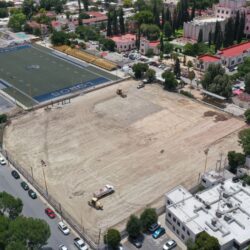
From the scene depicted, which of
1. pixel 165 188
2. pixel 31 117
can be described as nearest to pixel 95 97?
pixel 31 117

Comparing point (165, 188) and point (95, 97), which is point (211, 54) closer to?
point (95, 97)

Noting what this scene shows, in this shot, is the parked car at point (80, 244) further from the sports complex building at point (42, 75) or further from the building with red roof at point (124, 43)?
the building with red roof at point (124, 43)

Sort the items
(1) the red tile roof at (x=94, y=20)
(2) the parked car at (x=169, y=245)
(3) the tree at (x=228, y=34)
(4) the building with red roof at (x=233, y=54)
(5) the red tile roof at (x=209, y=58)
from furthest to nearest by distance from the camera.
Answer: (1) the red tile roof at (x=94, y=20), (3) the tree at (x=228, y=34), (4) the building with red roof at (x=233, y=54), (5) the red tile roof at (x=209, y=58), (2) the parked car at (x=169, y=245)

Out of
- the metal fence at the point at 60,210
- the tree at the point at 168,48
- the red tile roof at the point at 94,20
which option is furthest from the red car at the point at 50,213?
the red tile roof at the point at 94,20

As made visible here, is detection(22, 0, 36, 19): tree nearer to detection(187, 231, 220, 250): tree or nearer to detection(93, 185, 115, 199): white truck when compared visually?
detection(93, 185, 115, 199): white truck

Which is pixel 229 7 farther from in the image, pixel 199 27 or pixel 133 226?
pixel 133 226

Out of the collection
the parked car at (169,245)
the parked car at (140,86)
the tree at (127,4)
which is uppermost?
the tree at (127,4)

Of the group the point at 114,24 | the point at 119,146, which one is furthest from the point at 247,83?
the point at 114,24
